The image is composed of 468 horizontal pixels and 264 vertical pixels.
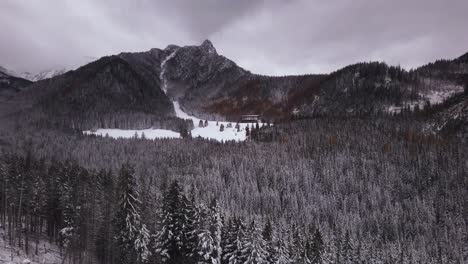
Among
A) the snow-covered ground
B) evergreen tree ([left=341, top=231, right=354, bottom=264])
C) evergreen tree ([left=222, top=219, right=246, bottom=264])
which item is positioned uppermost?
evergreen tree ([left=222, top=219, right=246, bottom=264])

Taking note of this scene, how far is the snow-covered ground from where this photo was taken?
170 feet

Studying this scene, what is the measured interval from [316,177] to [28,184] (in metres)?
132

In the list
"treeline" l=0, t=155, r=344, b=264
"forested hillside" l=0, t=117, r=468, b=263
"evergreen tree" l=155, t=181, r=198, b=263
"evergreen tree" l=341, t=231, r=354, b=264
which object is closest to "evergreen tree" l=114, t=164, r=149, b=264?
"treeline" l=0, t=155, r=344, b=264

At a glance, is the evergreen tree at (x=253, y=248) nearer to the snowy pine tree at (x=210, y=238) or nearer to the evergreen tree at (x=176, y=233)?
the snowy pine tree at (x=210, y=238)

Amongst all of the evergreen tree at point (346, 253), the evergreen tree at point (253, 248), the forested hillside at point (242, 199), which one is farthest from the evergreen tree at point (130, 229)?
the evergreen tree at point (346, 253)

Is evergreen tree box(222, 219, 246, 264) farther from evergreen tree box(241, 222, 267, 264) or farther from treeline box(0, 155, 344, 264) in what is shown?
evergreen tree box(241, 222, 267, 264)

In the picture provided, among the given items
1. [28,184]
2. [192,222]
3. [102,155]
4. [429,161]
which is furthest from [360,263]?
[102,155]

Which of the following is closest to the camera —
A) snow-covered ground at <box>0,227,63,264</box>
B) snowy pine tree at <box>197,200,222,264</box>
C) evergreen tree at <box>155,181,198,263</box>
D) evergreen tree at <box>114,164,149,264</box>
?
snowy pine tree at <box>197,200,222,264</box>

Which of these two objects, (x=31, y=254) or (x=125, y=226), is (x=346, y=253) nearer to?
(x=125, y=226)

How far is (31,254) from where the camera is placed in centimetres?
5728

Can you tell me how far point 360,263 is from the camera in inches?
3401

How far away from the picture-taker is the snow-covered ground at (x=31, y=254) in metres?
51.7

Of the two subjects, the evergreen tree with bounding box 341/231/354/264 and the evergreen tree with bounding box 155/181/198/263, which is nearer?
the evergreen tree with bounding box 155/181/198/263

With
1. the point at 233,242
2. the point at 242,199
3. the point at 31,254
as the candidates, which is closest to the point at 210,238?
the point at 233,242
